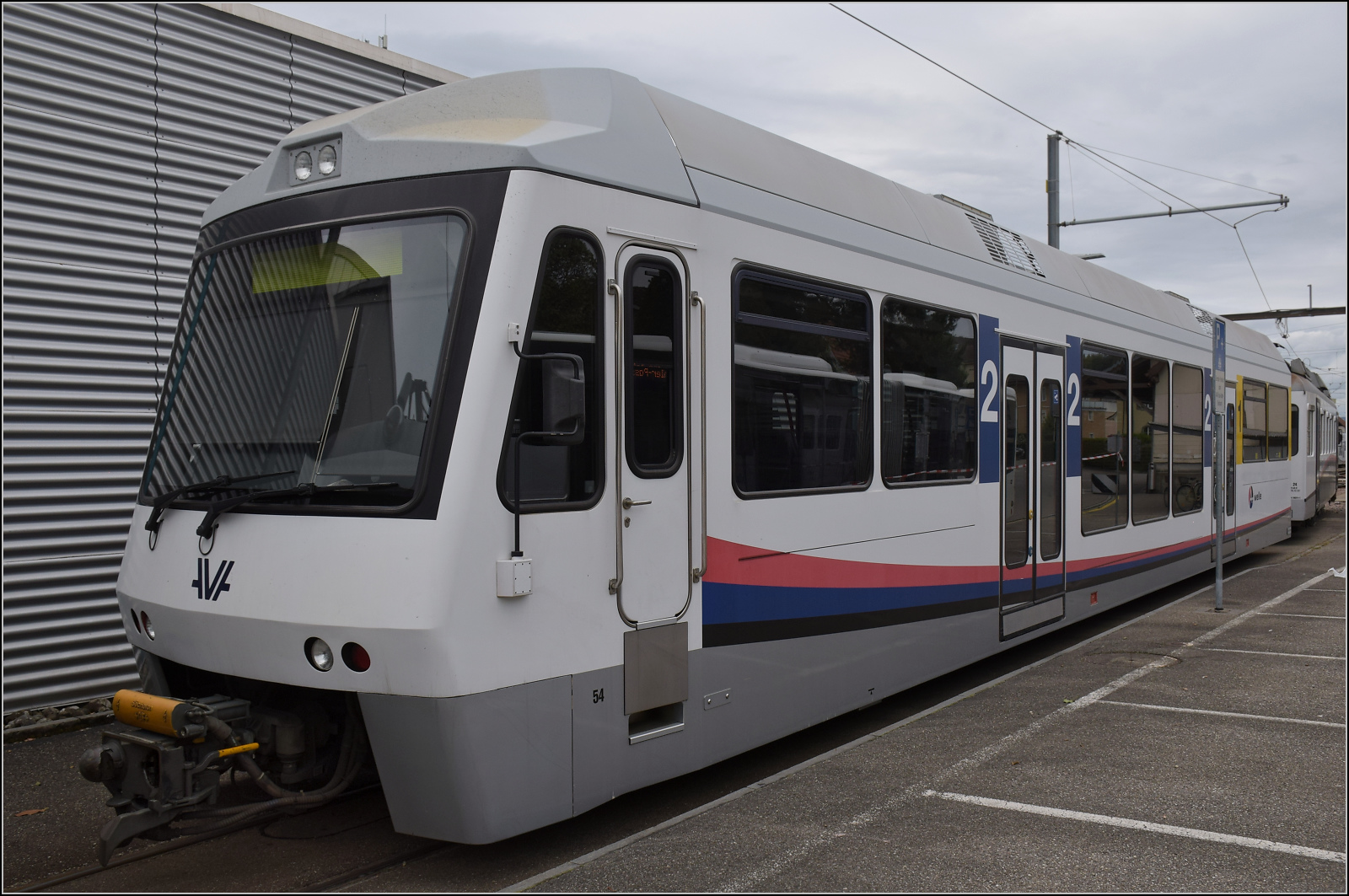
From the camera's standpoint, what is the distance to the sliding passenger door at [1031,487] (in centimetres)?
814

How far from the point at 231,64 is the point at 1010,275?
664 cm

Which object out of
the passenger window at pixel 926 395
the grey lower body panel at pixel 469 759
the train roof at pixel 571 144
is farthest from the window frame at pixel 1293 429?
the grey lower body panel at pixel 469 759

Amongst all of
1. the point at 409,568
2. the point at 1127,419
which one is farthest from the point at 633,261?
the point at 1127,419

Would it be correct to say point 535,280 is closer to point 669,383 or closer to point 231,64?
point 669,383

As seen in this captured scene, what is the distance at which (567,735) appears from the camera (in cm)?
436

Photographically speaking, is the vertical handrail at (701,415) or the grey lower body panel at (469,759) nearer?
the grey lower body panel at (469,759)

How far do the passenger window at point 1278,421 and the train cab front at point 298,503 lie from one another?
51.1 ft

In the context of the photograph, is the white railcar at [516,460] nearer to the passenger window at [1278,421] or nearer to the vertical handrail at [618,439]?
the vertical handrail at [618,439]

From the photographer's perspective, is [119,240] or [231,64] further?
[231,64]

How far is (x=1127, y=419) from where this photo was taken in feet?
34.5

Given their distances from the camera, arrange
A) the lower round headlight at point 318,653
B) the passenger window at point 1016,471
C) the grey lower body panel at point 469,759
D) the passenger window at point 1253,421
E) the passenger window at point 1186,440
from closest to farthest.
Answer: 1. the grey lower body panel at point 469,759
2. the lower round headlight at point 318,653
3. the passenger window at point 1016,471
4. the passenger window at point 1186,440
5. the passenger window at point 1253,421

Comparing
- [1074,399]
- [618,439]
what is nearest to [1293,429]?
[1074,399]

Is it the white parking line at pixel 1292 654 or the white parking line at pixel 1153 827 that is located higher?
the white parking line at pixel 1292 654

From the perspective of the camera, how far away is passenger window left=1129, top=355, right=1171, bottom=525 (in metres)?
10.7
